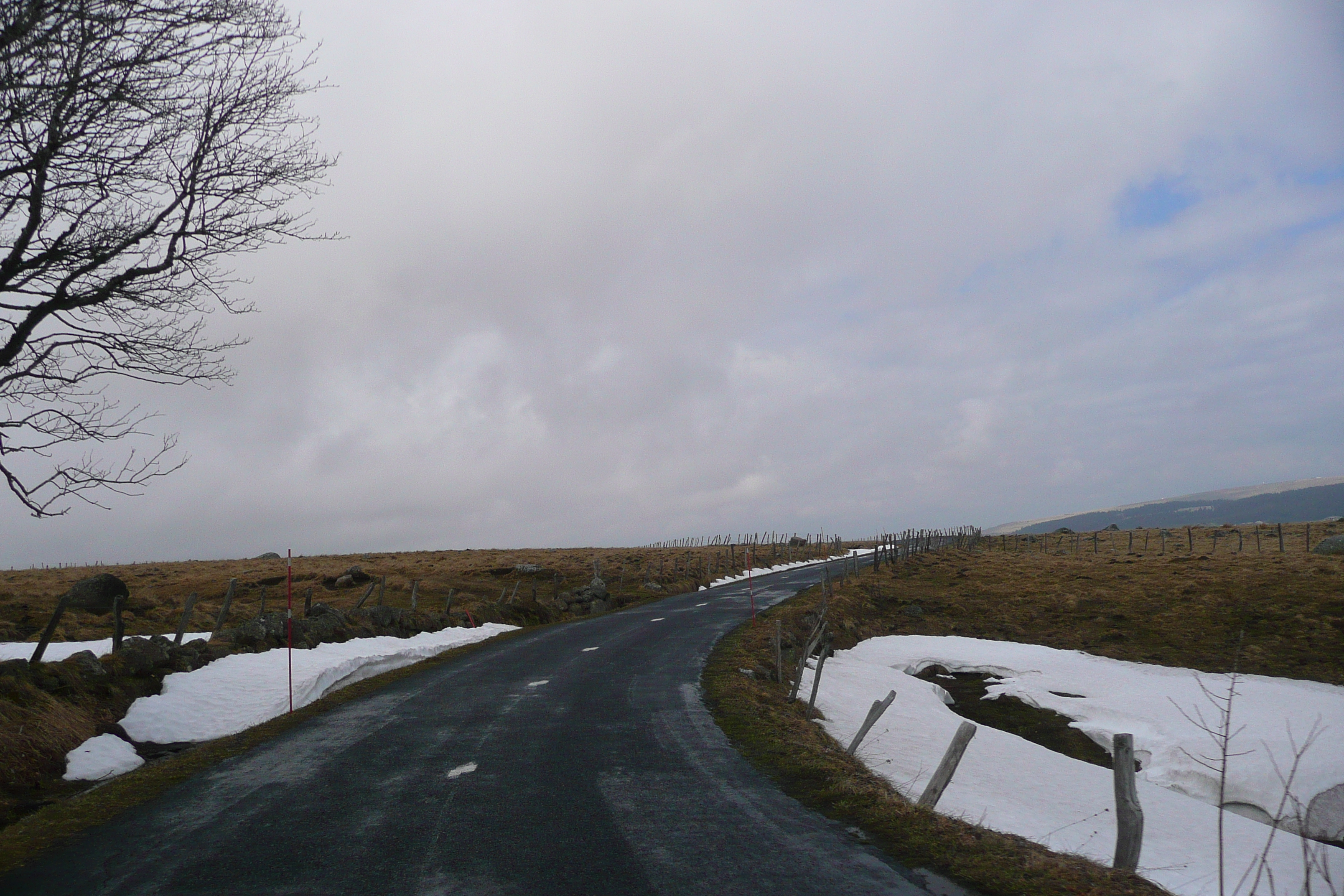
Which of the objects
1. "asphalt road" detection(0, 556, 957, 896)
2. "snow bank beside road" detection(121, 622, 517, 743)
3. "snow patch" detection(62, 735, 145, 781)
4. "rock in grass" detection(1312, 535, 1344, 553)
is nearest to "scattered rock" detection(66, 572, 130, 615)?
"snow bank beside road" detection(121, 622, 517, 743)

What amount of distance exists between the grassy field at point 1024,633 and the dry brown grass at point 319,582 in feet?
49.7

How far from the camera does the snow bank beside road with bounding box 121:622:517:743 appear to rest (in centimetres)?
1365

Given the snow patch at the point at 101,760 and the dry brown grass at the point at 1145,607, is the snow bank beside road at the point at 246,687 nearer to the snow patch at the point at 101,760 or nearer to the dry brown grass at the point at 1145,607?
the snow patch at the point at 101,760

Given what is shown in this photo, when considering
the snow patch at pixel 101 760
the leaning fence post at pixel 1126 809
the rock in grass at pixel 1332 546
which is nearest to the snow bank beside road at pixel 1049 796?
the leaning fence post at pixel 1126 809

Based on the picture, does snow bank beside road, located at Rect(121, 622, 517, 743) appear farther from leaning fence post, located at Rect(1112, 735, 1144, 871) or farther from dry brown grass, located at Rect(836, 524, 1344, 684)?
dry brown grass, located at Rect(836, 524, 1344, 684)

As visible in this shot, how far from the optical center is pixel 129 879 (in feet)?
22.5

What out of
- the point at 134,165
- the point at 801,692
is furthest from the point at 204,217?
the point at 801,692

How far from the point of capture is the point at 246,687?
16.1 meters

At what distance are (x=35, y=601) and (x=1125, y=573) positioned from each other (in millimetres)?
55426

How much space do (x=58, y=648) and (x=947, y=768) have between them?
21.3 metres

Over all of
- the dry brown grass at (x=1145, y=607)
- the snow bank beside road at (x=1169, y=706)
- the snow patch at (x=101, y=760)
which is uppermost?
the snow patch at (x=101, y=760)

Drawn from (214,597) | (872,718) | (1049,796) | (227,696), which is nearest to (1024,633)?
(1049,796)

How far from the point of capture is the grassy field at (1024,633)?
742 cm

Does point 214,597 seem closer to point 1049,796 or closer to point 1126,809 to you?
point 1049,796
